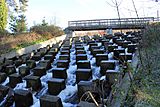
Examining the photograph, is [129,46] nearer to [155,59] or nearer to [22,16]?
[155,59]

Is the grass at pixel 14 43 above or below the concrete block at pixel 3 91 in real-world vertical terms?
above

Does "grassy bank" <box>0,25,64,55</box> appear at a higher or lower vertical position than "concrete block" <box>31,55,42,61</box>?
higher

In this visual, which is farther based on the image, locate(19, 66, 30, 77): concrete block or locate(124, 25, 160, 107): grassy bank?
locate(19, 66, 30, 77): concrete block

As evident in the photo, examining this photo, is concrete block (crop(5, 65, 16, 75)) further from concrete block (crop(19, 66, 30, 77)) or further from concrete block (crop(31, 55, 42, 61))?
concrete block (crop(31, 55, 42, 61))

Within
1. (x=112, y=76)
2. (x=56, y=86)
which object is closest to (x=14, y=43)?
(x=56, y=86)

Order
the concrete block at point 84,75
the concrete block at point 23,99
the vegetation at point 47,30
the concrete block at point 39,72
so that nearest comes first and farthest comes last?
the concrete block at point 23,99, the concrete block at point 84,75, the concrete block at point 39,72, the vegetation at point 47,30

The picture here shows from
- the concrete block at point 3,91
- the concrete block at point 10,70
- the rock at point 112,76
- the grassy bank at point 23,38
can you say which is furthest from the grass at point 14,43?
the rock at point 112,76

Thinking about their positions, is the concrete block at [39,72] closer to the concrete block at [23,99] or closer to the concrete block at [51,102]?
the concrete block at [23,99]

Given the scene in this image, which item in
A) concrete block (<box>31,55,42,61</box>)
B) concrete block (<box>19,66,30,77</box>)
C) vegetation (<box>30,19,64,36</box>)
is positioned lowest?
concrete block (<box>19,66,30,77</box>)

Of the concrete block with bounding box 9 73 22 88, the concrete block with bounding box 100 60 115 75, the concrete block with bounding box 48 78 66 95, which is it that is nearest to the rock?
the concrete block with bounding box 100 60 115 75

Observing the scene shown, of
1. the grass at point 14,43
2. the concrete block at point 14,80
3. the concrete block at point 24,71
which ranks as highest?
the grass at point 14,43

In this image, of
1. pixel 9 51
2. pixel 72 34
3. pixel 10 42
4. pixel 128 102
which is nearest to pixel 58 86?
pixel 128 102

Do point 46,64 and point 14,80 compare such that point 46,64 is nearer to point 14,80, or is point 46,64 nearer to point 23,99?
point 14,80

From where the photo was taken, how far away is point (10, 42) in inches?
665
